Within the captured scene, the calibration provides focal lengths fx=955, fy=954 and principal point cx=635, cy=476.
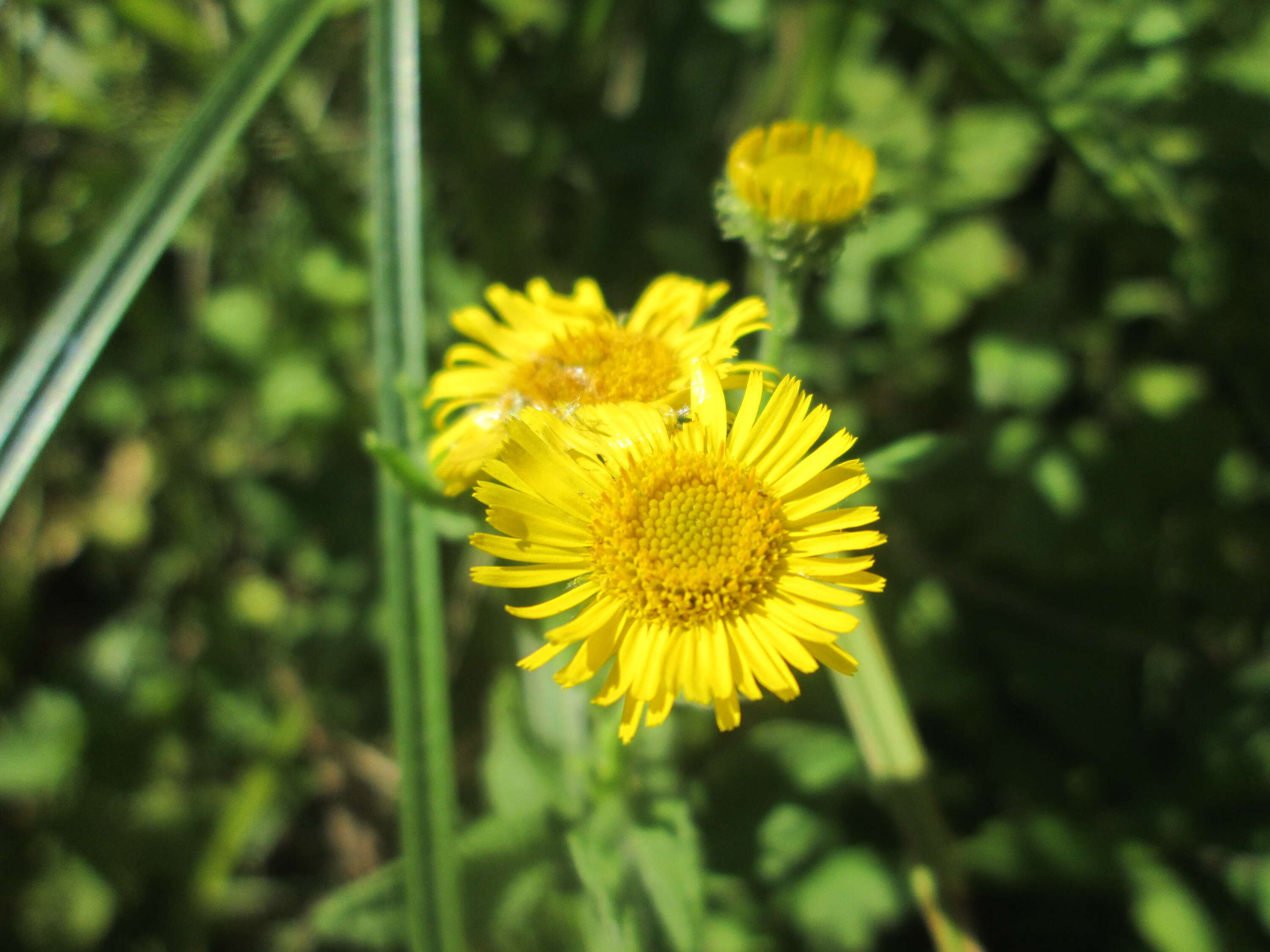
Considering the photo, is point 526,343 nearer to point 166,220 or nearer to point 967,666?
point 166,220

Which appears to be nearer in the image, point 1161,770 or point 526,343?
point 526,343

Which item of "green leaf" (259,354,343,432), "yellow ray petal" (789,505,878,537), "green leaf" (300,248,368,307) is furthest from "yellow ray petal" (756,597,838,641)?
"green leaf" (300,248,368,307)

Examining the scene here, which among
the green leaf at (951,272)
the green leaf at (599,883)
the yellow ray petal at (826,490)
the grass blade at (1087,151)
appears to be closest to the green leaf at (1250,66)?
the grass blade at (1087,151)

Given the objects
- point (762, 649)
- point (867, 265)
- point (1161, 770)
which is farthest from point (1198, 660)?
point (762, 649)

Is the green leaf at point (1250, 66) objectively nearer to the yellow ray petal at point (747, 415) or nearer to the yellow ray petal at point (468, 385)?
the yellow ray petal at point (747, 415)

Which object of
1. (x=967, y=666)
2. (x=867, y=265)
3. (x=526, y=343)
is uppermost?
(x=867, y=265)

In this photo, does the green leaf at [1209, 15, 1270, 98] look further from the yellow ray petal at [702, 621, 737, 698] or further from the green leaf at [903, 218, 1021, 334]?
the yellow ray petal at [702, 621, 737, 698]
